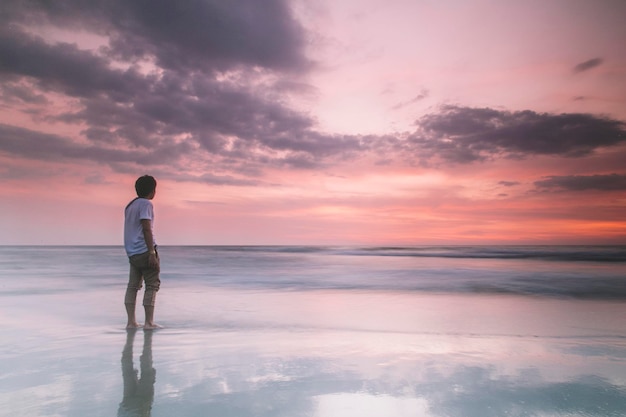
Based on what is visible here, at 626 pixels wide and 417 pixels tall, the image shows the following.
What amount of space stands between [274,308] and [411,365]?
11.2 ft

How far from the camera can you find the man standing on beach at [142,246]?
4.90m

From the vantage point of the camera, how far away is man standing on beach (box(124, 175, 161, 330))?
490 centimetres

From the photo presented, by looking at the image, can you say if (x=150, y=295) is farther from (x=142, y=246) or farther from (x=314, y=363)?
(x=314, y=363)

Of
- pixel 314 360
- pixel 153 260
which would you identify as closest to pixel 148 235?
pixel 153 260

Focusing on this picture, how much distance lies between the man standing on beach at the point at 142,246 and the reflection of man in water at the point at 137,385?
2.93 feet

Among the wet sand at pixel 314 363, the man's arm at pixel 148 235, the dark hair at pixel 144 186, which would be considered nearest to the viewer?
the wet sand at pixel 314 363

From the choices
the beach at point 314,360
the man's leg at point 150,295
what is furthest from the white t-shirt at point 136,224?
the beach at point 314,360

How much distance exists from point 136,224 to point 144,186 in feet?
1.42

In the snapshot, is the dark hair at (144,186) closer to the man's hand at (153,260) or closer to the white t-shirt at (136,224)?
the white t-shirt at (136,224)

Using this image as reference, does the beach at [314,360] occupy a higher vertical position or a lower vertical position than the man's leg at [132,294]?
lower

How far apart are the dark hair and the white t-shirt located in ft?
0.27

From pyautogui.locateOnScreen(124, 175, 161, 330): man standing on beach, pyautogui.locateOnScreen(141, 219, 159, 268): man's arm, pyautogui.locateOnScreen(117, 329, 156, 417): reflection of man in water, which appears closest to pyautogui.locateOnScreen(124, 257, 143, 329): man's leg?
pyautogui.locateOnScreen(124, 175, 161, 330): man standing on beach

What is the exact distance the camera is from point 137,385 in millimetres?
2955

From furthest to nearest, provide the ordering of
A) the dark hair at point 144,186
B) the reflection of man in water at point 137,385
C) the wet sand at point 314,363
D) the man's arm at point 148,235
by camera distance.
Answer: the dark hair at point 144,186, the man's arm at point 148,235, the wet sand at point 314,363, the reflection of man in water at point 137,385
